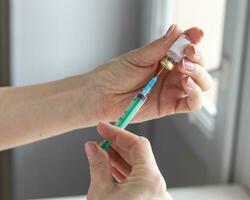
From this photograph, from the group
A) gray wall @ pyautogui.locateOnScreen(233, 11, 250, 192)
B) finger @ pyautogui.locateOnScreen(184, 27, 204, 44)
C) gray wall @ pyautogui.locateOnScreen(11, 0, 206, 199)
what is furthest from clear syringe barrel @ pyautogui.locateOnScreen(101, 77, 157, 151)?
gray wall @ pyautogui.locateOnScreen(11, 0, 206, 199)

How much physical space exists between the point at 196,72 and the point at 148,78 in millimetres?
95

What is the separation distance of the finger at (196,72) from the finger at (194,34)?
0.04 meters

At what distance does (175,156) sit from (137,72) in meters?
0.65

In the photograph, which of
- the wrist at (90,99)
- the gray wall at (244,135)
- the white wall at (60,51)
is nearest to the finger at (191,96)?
the wrist at (90,99)

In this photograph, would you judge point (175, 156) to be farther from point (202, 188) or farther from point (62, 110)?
point (62, 110)

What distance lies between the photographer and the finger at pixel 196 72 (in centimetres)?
87

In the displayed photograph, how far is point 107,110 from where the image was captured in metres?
0.98

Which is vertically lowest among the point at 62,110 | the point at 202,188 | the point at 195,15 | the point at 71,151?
the point at 71,151

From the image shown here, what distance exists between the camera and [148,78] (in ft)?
3.11

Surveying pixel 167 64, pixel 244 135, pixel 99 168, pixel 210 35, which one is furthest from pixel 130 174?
pixel 210 35

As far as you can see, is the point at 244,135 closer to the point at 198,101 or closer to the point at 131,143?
the point at 198,101

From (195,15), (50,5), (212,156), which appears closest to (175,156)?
(212,156)

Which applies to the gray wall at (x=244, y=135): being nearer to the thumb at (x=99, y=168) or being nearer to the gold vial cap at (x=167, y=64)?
the gold vial cap at (x=167, y=64)

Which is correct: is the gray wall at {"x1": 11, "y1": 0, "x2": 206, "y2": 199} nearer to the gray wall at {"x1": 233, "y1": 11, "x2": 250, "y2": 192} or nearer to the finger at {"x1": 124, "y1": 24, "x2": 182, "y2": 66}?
the gray wall at {"x1": 233, "y1": 11, "x2": 250, "y2": 192}
